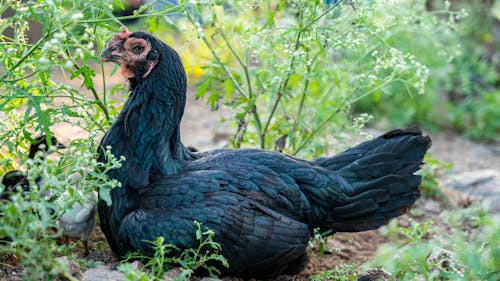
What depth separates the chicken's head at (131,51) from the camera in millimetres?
4246

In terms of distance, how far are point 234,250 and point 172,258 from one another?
1.21 ft

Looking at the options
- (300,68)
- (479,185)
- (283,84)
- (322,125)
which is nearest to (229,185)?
(300,68)

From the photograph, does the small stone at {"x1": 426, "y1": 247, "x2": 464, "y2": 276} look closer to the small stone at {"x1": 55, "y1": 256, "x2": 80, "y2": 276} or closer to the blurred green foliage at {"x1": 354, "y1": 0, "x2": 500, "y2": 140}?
the small stone at {"x1": 55, "y1": 256, "x2": 80, "y2": 276}

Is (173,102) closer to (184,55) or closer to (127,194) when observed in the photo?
(127,194)

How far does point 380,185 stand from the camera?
14.6 feet

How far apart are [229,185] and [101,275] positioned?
2.92 ft

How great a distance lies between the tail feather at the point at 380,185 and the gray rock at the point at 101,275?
1.36m

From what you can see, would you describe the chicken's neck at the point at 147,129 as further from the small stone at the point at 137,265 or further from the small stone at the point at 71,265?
the small stone at the point at 71,265

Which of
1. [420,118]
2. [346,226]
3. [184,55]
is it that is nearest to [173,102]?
[346,226]

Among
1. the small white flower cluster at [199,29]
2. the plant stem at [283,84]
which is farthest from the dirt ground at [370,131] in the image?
the small white flower cluster at [199,29]

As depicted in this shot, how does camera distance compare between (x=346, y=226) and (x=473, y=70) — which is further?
(x=473, y=70)

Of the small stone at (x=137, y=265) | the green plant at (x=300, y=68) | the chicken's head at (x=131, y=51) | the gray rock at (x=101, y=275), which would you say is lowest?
the gray rock at (x=101, y=275)

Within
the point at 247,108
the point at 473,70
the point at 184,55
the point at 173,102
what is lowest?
the point at 173,102

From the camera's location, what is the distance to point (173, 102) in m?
4.32
